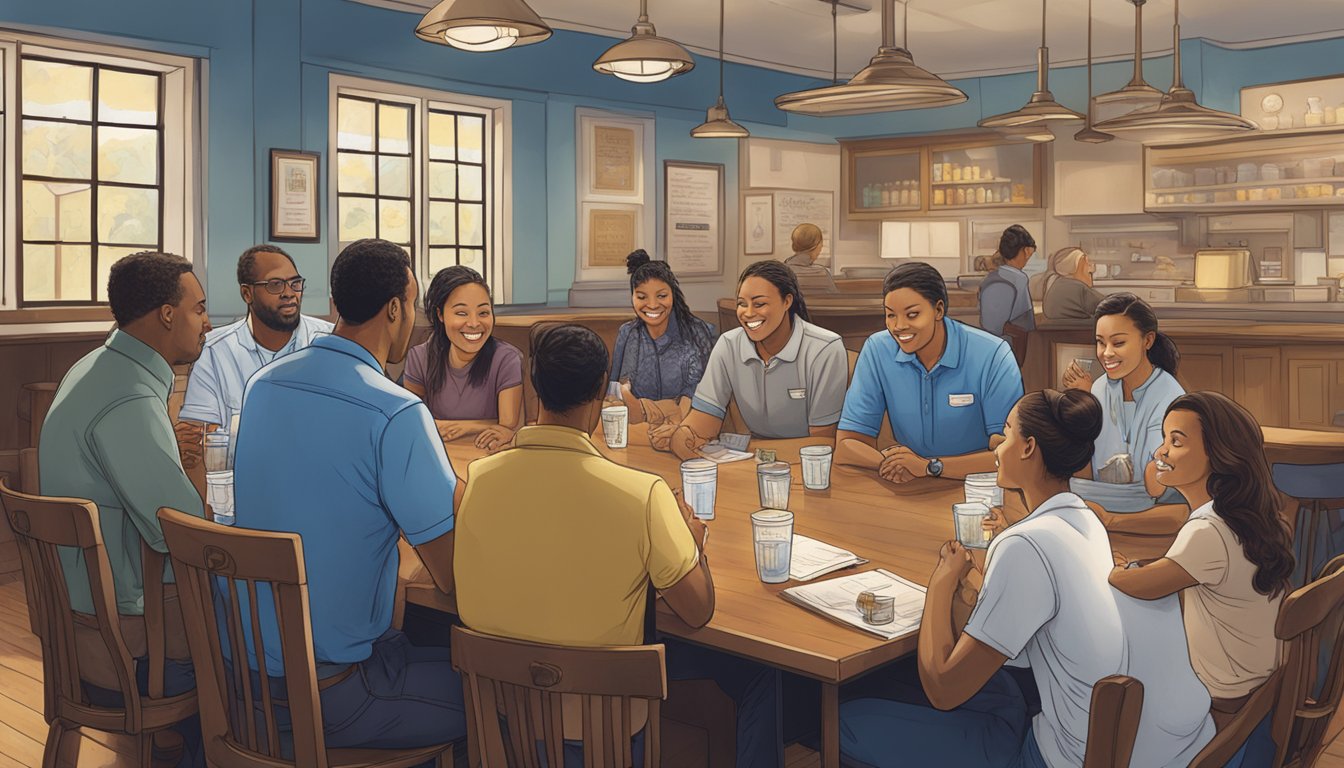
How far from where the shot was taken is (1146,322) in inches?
124

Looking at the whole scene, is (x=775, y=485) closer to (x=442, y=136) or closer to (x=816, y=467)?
(x=816, y=467)

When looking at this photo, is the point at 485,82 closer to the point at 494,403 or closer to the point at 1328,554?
the point at 494,403

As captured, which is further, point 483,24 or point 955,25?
point 955,25

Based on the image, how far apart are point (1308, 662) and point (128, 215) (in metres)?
6.01

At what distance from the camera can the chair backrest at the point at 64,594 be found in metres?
2.10

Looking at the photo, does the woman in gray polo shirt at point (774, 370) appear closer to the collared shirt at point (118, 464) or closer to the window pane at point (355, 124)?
the collared shirt at point (118, 464)

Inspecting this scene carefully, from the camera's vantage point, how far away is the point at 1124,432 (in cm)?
316

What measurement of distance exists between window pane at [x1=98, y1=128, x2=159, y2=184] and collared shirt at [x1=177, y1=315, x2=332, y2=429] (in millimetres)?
3044

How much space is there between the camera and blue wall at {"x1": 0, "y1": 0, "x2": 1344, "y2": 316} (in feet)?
20.5

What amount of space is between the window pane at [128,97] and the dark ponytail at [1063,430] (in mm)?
5710

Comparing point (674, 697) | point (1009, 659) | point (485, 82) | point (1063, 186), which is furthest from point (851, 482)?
point (1063, 186)

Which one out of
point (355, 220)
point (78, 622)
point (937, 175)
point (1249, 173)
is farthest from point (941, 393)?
point (937, 175)

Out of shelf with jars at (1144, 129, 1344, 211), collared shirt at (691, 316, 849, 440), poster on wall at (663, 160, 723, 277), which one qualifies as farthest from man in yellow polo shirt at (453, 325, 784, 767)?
shelf with jars at (1144, 129, 1344, 211)

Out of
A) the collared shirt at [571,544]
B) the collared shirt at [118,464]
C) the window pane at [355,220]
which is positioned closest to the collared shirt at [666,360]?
the collared shirt at [118,464]
